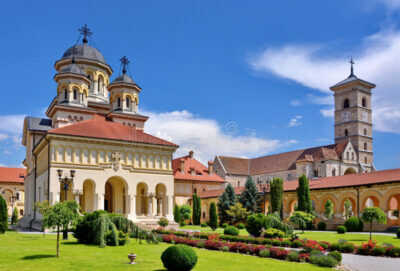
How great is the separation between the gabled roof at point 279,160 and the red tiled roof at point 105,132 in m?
38.8

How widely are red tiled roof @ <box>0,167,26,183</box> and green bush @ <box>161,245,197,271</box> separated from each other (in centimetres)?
7337

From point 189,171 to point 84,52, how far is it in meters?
24.4

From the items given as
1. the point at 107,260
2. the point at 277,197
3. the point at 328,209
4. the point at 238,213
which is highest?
the point at 277,197

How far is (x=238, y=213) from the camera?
52.7 m

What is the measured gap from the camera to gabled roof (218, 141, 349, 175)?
255 ft

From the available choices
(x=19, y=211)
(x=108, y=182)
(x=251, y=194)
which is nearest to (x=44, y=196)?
(x=108, y=182)

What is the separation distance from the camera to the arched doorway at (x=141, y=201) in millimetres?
47141

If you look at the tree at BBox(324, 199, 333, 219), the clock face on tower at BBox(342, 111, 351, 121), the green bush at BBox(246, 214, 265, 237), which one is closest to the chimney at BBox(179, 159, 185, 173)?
the tree at BBox(324, 199, 333, 219)

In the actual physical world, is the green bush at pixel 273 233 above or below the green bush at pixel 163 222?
above

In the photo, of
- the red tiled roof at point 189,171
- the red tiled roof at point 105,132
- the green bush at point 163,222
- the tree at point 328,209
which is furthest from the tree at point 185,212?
the tree at point 328,209

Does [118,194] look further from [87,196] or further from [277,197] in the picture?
[277,197]

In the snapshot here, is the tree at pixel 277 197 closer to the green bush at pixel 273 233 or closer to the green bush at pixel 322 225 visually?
the green bush at pixel 322 225

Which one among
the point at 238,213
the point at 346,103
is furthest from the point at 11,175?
the point at 346,103

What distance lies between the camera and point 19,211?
258 feet
